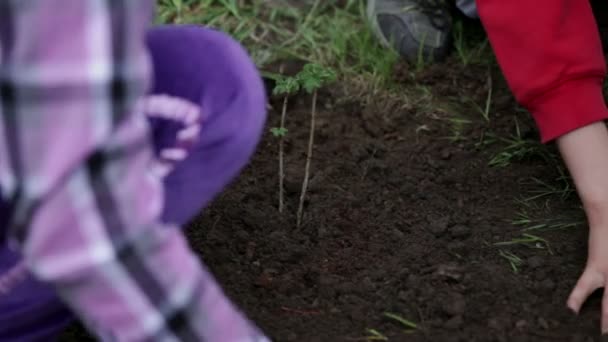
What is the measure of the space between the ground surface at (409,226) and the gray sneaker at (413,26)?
94mm

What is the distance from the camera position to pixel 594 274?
1.51 m

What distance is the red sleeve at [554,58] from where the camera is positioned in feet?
5.28

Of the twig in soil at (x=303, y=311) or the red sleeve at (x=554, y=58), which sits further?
the red sleeve at (x=554, y=58)

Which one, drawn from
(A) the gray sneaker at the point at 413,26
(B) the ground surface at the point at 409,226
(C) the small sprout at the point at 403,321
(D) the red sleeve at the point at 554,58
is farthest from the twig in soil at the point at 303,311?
(A) the gray sneaker at the point at 413,26

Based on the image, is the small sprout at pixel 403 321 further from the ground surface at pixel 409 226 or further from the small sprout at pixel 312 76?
the small sprout at pixel 312 76

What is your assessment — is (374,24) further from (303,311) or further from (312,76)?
(303,311)

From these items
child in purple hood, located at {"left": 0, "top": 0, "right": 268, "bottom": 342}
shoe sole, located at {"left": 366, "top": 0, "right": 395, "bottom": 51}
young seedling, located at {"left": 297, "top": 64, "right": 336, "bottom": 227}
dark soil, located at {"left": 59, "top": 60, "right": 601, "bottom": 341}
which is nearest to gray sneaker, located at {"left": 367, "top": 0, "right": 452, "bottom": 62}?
shoe sole, located at {"left": 366, "top": 0, "right": 395, "bottom": 51}

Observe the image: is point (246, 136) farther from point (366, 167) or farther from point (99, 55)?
point (366, 167)

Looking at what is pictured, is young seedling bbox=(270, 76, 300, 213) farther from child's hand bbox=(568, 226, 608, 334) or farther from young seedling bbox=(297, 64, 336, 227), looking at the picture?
child's hand bbox=(568, 226, 608, 334)

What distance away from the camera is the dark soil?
57.8 inches

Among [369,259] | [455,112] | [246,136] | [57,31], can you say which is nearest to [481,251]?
[369,259]

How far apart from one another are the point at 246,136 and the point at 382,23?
1277 mm

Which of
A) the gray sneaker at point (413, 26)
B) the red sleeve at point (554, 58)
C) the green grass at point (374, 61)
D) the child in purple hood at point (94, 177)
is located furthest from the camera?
the gray sneaker at point (413, 26)

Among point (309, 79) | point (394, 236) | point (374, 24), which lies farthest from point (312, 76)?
point (374, 24)
